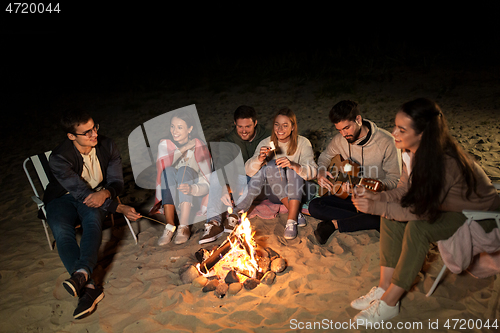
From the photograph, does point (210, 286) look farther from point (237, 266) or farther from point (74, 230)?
point (74, 230)

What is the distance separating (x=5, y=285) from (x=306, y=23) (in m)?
21.6

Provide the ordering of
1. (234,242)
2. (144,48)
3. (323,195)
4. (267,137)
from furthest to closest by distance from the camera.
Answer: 1. (144,48)
2. (267,137)
3. (323,195)
4. (234,242)

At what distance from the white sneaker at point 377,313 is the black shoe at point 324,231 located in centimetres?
96

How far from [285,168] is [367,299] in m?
1.67

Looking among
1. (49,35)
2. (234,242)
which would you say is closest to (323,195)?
(234,242)

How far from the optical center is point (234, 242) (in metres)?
2.99

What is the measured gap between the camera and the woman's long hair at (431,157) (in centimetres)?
215

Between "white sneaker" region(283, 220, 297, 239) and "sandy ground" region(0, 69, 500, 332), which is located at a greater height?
"white sneaker" region(283, 220, 297, 239)

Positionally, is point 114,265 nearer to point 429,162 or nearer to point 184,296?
point 184,296

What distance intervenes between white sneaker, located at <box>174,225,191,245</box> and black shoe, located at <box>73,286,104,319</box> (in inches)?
37.3

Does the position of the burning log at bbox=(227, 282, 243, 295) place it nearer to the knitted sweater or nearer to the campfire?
the campfire

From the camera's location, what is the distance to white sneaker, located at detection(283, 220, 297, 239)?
3.41 metres

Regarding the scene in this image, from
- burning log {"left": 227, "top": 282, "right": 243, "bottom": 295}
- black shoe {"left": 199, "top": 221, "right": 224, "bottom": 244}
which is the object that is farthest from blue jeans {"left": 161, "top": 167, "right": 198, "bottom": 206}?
burning log {"left": 227, "top": 282, "right": 243, "bottom": 295}

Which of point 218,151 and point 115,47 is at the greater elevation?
point 115,47
